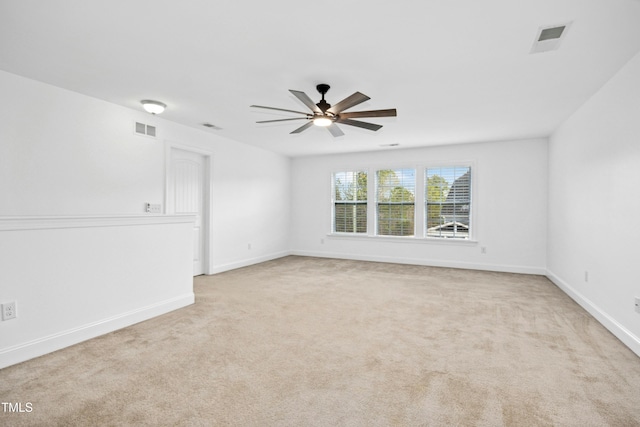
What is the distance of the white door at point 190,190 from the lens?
16.2 ft

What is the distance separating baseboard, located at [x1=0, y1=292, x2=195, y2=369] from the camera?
233 cm

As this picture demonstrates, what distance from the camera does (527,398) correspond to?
6.40 feet

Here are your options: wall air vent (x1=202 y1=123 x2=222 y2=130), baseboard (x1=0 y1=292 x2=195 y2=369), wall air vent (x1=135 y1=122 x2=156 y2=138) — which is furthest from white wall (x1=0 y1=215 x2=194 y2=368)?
wall air vent (x1=202 y1=123 x2=222 y2=130)

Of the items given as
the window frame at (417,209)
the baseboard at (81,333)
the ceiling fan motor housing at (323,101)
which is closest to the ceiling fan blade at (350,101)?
the ceiling fan motor housing at (323,101)

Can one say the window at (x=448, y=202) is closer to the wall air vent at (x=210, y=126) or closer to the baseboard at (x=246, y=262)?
the baseboard at (x=246, y=262)

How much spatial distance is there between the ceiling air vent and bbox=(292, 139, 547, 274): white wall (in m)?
3.69

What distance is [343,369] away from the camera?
230 centimetres

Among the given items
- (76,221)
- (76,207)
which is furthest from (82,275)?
(76,207)

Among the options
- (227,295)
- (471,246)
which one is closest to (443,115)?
(471,246)

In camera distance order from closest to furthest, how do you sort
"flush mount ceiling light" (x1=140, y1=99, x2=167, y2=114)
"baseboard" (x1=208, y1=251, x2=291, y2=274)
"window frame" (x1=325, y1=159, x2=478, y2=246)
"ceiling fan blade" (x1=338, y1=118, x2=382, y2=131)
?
1. "ceiling fan blade" (x1=338, y1=118, x2=382, y2=131)
2. "flush mount ceiling light" (x1=140, y1=99, x2=167, y2=114)
3. "baseboard" (x1=208, y1=251, x2=291, y2=274)
4. "window frame" (x1=325, y1=159, x2=478, y2=246)

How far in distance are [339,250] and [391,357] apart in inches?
194

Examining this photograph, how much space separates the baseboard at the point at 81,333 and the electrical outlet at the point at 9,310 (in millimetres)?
222

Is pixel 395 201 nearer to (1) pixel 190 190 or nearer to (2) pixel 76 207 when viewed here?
(1) pixel 190 190

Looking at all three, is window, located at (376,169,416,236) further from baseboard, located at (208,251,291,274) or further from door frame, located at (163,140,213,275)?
door frame, located at (163,140,213,275)
